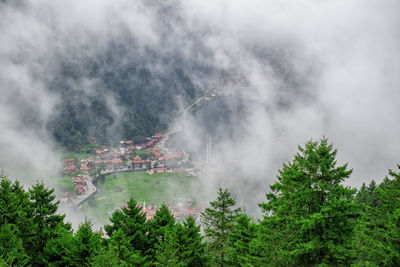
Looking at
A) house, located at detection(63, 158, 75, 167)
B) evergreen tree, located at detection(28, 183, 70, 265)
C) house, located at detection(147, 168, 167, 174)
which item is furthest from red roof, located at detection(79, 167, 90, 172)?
evergreen tree, located at detection(28, 183, 70, 265)

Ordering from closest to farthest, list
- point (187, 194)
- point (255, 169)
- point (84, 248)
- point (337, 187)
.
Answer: point (337, 187) < point (84, 248) < point (187, 194) < point (255, 169)

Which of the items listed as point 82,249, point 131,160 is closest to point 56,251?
point 82,249

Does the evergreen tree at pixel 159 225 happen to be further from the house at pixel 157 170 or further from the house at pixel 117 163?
the house at pixel 117 163

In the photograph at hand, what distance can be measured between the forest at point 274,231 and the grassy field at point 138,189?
250 feet

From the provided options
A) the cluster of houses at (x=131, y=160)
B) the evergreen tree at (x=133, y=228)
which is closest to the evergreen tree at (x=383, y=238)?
the evergreen tree at (x=133, y=228)

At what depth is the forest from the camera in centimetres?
1875

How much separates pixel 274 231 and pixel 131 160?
5421 inches

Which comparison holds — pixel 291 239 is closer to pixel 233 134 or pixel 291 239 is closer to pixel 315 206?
pixel 315 206

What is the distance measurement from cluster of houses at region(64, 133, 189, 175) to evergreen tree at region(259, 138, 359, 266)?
390 ft

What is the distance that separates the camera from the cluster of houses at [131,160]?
141 metres

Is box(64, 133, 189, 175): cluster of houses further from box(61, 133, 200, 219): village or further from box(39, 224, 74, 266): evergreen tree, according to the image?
box(39, 224, 74, 266): evergreen tree

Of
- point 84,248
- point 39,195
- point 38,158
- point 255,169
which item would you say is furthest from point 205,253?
point 38,158

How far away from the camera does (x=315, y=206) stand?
19656 mm

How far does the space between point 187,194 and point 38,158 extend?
262ft
